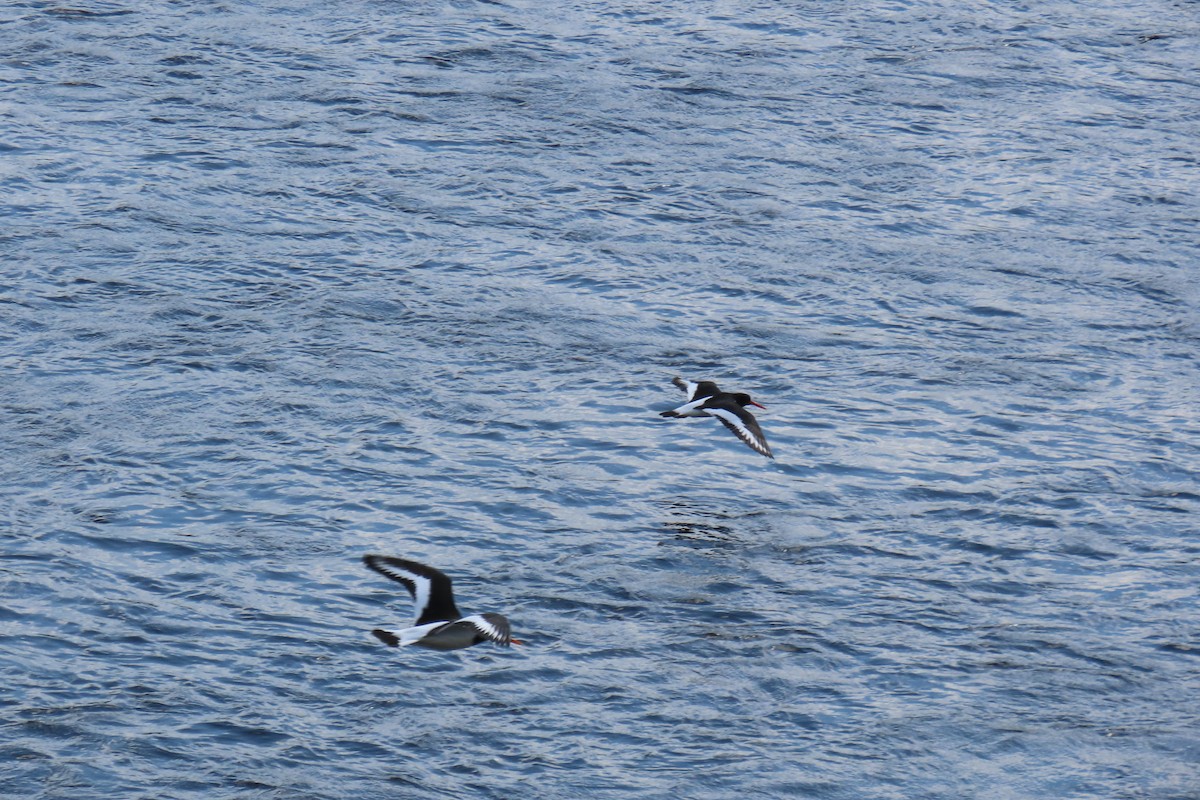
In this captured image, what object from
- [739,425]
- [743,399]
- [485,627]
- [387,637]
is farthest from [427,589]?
[743,399]

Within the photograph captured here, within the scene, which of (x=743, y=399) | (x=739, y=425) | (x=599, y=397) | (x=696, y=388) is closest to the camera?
(x=739, y=425)

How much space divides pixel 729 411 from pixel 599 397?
1.92 meters

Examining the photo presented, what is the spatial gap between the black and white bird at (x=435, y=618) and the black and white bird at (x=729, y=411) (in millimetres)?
4267

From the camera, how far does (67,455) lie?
1700cm

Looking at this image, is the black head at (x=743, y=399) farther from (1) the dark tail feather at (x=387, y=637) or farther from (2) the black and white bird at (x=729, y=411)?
(1) the dark tail feather at (x=387, y=637)

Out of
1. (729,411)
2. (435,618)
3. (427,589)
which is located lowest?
(435,618)

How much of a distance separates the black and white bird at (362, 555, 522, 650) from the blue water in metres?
0.62

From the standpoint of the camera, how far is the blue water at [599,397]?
1375cm

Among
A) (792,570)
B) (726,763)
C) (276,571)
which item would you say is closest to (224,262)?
(276,571)

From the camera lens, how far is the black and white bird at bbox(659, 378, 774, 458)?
57.5 feet

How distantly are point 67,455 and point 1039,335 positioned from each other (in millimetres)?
11167

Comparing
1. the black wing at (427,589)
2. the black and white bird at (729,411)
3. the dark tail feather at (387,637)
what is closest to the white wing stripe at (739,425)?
the black and white bird at (729,411)

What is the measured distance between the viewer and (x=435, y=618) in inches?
546

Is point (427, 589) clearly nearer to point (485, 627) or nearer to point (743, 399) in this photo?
point (485, 627)
